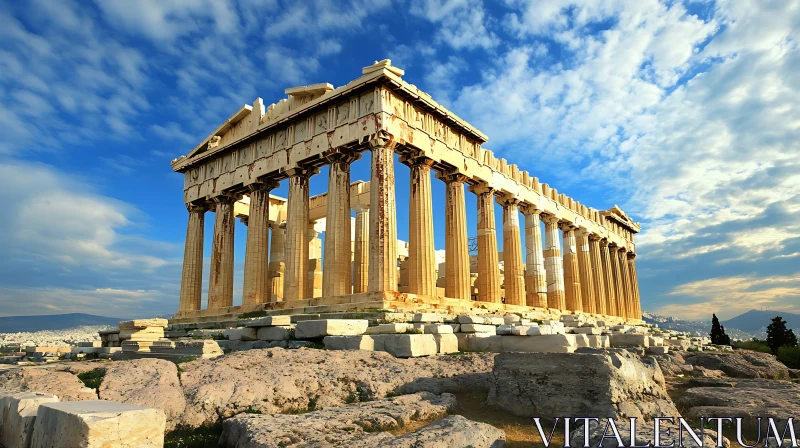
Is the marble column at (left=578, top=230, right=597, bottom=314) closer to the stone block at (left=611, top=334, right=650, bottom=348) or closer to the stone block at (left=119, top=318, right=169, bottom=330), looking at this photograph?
the stone block at (left=611, top=334, right=650, bottom=348)

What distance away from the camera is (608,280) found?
39062 mm

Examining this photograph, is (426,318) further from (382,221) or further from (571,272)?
(571,272)

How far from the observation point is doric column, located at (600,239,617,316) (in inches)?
1531

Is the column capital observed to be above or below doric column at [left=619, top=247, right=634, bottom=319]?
above

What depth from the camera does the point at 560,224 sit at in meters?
34.8

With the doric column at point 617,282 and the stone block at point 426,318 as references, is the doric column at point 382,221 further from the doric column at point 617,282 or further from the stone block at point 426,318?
the doric column at point 617,282

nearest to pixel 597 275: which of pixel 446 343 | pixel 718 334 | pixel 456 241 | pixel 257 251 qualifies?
pixel 718 334

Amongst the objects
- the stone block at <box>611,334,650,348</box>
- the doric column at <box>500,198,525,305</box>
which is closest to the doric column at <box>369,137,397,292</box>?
the stone block at <box>611,334,650,348</box>

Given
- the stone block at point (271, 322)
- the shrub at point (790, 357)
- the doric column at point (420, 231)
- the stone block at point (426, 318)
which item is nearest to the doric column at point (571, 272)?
the shrub at point (790, 357)

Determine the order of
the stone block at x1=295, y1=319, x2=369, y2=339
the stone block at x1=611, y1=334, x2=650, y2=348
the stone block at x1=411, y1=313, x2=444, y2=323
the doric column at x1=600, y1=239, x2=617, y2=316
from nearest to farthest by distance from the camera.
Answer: the stone block at x1=295, y1=319, x2=369, y2=339, the stone block at x1=411, y1=313, x2=444, y2=323, the stone block at x1=611, y1=334, x2=650, y2=348, the doric column at x1=600, y1=239, x2=617, y2=316

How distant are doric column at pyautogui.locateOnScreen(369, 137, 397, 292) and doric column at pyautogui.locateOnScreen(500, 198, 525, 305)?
29.5ft

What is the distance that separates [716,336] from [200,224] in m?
36.8

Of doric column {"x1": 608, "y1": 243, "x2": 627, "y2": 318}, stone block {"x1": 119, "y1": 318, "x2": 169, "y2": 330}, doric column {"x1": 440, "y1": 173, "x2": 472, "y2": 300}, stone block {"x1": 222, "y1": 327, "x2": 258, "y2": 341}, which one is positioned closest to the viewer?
stone block {"x1": 222, "y1": 327, "x2": 258, "y2": 341}

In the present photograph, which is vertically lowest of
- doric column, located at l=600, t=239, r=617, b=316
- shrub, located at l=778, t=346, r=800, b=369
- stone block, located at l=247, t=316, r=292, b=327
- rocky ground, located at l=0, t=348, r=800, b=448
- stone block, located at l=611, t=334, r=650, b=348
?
shrub, located at l=778, t=346, r=800, b=369
